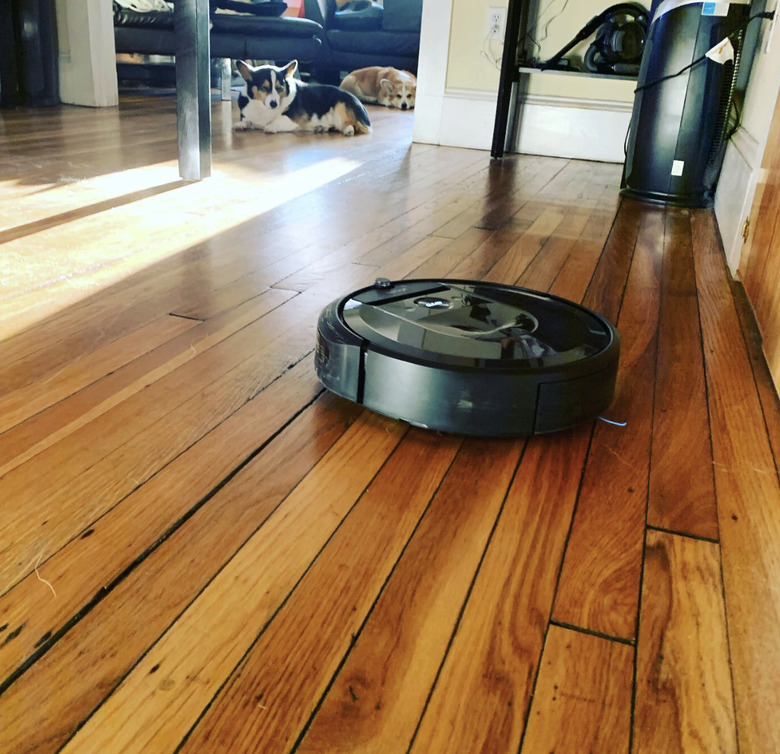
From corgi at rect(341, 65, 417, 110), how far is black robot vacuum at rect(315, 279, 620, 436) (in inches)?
202

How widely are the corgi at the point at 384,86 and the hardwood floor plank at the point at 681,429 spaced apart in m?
4.62

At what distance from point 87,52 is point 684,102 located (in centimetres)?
324

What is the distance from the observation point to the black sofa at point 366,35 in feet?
19.9

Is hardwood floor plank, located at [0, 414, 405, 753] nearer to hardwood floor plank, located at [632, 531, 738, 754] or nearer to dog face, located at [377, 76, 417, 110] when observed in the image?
hardwood floor plank, located at [632, 531, 738, 754]

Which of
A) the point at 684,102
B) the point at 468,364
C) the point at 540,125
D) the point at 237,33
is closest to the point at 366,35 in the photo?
the point at 237,33

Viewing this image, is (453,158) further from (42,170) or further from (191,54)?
(42,170)

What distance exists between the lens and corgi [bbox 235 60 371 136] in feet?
12.5

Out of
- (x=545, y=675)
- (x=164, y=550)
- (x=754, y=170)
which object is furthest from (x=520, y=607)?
(x=754, y=170)

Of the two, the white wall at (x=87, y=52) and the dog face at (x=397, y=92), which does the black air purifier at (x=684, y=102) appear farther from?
the dog face at (x=397, y=92)

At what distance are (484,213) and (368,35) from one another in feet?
14.6

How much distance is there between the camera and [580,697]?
0.58 meters

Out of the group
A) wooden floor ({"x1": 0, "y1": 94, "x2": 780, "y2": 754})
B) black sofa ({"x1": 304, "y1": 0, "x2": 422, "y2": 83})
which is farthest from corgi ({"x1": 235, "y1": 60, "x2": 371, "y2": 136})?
wooden floor ({"x1": 0, "y1": 94, "x2": 780, "y2": 754})

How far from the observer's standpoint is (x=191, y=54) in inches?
88.0

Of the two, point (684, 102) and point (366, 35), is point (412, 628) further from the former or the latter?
point (366, 35)
